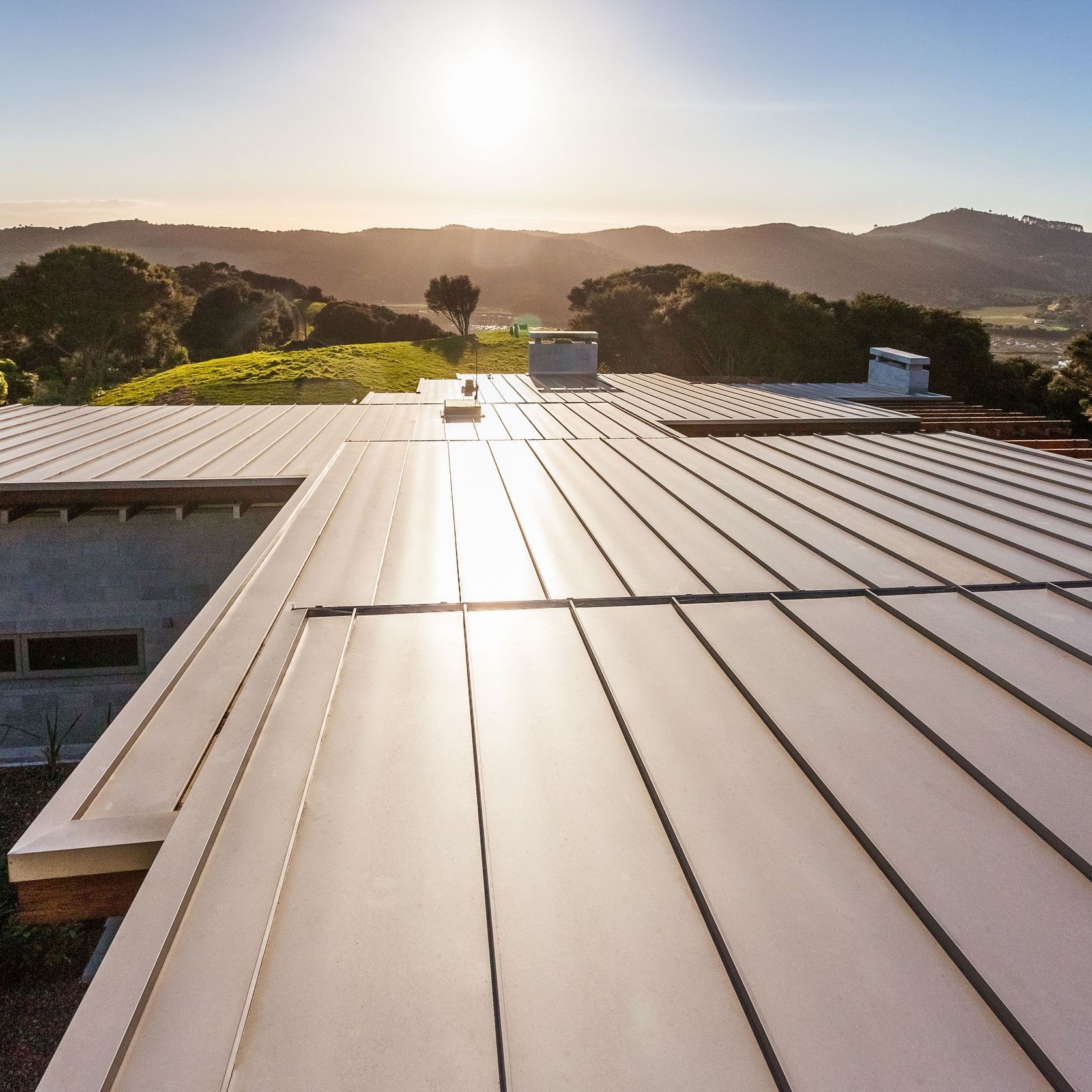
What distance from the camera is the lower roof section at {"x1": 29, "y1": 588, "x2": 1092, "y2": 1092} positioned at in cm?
239

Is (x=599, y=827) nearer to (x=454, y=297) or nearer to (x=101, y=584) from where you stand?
(x=101, y=584)

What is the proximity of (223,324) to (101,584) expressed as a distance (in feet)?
212

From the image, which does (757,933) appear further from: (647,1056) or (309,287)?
(309,287)

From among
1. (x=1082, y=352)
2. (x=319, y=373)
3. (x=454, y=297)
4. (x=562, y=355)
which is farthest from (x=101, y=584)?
(x=454, y=297)

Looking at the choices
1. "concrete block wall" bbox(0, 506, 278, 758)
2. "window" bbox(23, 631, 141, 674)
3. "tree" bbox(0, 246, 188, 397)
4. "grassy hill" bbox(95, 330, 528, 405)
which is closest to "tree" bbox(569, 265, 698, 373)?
"grassy hill" bbox(95, 330, 528, 405)

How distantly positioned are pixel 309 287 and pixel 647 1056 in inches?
4726

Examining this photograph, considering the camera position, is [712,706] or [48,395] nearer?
[712,706]

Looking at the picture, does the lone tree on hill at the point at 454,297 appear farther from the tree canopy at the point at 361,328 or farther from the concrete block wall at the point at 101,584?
the concrete block wall at the point at 101,584

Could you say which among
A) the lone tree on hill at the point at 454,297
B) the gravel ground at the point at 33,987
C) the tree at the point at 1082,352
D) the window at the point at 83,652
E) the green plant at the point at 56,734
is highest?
the lone tree on hill at the point at 454,297

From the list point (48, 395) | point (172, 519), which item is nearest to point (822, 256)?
point (48, 395)

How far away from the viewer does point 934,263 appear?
487 ft

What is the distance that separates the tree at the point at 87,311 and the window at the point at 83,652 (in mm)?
44159

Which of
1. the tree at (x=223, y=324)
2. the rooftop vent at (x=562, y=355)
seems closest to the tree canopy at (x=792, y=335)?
the rooftop vent at (x=562, y=355)

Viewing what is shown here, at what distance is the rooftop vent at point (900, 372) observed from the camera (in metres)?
22.0
